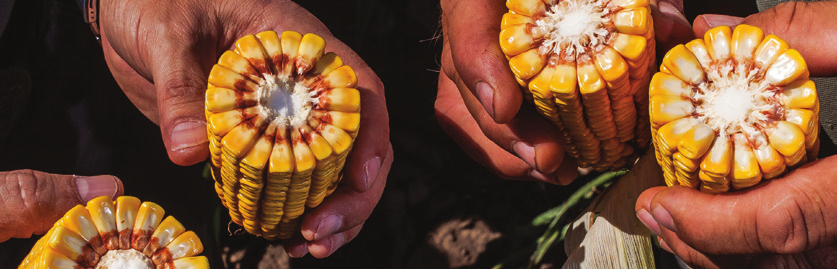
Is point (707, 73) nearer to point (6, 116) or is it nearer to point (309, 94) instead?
point (309, 94)

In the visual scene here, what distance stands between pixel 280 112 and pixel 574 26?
926mm

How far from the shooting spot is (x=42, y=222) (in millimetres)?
2047

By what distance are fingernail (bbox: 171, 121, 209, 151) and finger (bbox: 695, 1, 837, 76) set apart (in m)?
1.94

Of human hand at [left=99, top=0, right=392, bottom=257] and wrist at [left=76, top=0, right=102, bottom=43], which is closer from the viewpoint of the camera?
human hand at [left=99, top=0, right=392, bottom=257]

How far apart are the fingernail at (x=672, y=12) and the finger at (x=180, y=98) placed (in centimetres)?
171

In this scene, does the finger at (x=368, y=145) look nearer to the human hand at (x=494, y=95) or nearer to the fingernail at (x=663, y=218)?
the human hand at (x=494, y=95)

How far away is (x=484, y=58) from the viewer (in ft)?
6.41

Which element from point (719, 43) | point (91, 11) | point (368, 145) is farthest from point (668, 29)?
point (91, 11)

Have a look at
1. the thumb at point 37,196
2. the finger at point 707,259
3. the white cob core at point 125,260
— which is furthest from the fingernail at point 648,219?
the thumb at point 37,196

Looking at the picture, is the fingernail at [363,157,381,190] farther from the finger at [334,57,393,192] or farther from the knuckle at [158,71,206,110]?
the knuckle at [158,71,206,110]

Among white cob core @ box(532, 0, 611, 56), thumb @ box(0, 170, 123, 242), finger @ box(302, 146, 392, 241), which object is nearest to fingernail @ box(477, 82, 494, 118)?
white cob core @ box(532, 0, 611, 56)

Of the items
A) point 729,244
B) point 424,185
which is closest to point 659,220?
point 729,244

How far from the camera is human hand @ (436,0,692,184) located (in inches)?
76.7

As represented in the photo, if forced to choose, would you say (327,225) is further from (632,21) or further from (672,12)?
(672,12)
